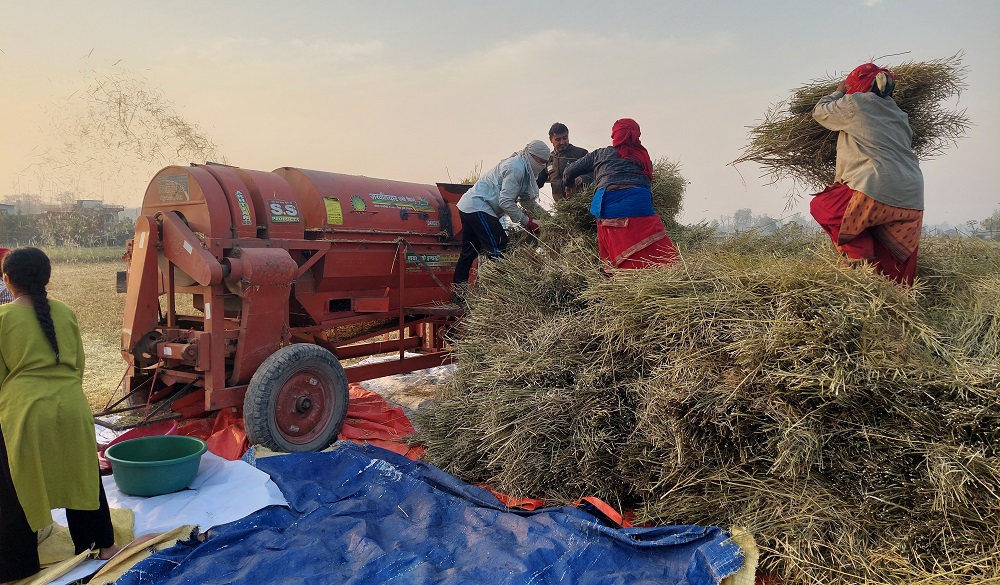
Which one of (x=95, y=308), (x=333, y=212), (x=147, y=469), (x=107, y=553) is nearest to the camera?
(x=107, y=553)

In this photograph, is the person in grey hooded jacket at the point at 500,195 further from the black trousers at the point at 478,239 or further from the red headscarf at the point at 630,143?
the red headscarf at the point at 630,143

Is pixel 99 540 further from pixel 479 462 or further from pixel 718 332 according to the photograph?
pixel 718 332

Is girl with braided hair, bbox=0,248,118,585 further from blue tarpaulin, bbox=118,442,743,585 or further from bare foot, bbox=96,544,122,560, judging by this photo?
blue tarpaulin, bbox=118,442,743,585

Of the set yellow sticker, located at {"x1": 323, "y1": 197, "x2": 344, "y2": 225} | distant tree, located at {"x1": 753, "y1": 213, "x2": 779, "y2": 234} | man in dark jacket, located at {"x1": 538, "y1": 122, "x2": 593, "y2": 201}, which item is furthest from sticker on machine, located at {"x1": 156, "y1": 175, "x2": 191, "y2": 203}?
distant tree, located at {"x1": 753, "y1": 213, "x2": 779, "y2": 234}

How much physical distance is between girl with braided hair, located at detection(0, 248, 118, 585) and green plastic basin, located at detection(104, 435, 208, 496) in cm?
51

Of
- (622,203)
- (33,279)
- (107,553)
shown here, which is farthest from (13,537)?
(622,203)

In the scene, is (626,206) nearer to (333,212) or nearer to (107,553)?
(333,212)

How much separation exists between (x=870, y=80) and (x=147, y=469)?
524 cm

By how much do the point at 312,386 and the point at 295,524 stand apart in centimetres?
165

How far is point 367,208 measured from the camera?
20.0 ft

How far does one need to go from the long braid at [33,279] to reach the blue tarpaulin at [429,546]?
127 centimetres

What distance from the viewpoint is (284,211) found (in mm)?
5363

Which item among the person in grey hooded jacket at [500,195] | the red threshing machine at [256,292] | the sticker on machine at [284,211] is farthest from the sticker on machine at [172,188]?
the person in grey hooded jacket at [500,195]

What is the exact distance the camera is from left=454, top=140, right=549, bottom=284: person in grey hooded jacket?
5957 mm
